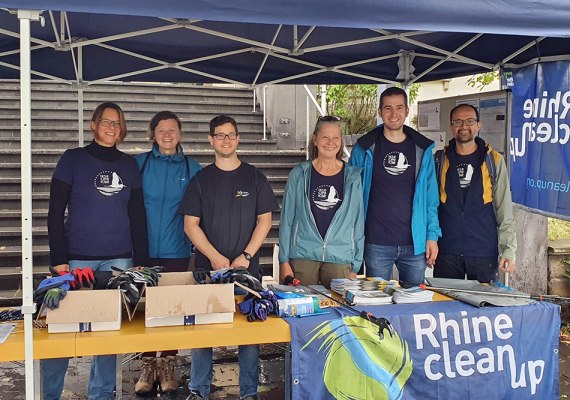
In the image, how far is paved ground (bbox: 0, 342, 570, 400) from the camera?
387 cm

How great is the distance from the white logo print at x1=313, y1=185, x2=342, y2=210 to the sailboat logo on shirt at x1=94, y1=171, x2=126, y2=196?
1.14 metres

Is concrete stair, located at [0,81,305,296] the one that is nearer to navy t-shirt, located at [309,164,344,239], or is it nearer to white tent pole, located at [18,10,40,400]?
navy t-shirt, located at [309,164,344,239]

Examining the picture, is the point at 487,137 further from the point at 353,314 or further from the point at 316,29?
the point at 353,314

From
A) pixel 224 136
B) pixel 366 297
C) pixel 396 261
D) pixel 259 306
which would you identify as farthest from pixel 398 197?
pixel 259 306

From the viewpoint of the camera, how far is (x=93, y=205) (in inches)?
130

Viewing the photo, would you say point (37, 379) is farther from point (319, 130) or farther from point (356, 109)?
point (356, 109)

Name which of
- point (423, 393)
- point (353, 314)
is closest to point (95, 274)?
point (353, 314)

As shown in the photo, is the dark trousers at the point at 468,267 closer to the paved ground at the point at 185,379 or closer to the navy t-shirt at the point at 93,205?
the paved ground at the point at 185,379

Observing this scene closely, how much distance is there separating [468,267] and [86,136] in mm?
5727

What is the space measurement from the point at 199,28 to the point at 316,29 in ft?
3.11

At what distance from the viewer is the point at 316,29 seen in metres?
4.46

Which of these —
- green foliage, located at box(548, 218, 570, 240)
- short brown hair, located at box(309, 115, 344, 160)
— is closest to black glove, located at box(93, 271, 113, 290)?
short brown hair, located at box(309, 115, 344, 160)

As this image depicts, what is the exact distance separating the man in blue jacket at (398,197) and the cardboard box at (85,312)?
5.56ft

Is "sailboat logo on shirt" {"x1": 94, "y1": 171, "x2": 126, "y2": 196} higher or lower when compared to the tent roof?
lower
